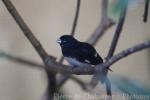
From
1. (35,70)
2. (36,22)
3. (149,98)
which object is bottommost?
(149,98)

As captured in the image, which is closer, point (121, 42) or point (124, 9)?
point (124, 9)

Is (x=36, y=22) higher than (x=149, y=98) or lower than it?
higher

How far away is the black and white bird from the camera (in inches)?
23.9

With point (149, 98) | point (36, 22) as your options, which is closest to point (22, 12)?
point (36, 22)

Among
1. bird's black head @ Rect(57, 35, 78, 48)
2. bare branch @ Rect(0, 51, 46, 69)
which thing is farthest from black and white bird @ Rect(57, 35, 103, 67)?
bare branch @ Rect(0, 51, 46, 69)

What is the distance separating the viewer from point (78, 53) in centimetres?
63

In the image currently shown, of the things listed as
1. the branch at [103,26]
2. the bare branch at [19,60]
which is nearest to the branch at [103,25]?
the branch at [103,26]

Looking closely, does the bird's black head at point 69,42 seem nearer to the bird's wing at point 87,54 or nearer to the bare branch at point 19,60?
the bird's wing at point 87,54

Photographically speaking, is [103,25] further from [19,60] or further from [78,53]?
[19,60]

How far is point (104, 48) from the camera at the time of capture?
758mm

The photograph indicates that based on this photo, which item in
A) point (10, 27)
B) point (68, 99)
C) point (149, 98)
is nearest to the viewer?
point (149, 98)

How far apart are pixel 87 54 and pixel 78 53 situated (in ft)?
0.05

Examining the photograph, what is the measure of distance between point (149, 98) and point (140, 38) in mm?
296

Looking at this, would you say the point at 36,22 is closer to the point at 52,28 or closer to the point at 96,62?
the point at 52,28
